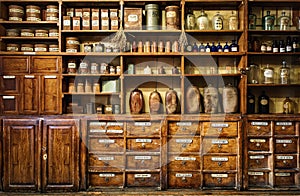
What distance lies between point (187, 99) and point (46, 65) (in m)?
1.64

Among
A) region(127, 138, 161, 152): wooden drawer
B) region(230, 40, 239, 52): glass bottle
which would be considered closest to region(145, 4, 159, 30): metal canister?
region(230, 40, 239, 52): glass bottle

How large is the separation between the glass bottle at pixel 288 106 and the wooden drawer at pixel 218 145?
0.82 m

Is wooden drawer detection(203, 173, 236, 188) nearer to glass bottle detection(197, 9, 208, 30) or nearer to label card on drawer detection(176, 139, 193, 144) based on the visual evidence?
label card on drawer detection(176, 139, 193, 144)

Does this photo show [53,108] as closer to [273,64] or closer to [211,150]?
[211,150]

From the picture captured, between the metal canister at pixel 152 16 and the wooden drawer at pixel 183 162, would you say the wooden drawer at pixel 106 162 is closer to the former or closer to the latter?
the wooden drawer at pixel 183 162

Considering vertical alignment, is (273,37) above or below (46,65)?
above

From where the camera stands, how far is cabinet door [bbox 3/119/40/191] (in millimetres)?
3787

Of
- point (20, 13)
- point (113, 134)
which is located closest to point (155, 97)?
point (113, 134)

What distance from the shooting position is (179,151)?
12.5 feet

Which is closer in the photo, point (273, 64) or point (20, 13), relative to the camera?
point (20, 13)

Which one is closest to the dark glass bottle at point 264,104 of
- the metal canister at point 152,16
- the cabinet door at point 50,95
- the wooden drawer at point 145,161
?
the wooden drawer at point 145,161

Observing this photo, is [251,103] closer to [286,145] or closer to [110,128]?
[286,145]

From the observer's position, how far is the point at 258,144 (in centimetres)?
383

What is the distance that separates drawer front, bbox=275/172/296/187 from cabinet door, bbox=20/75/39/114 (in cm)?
277
